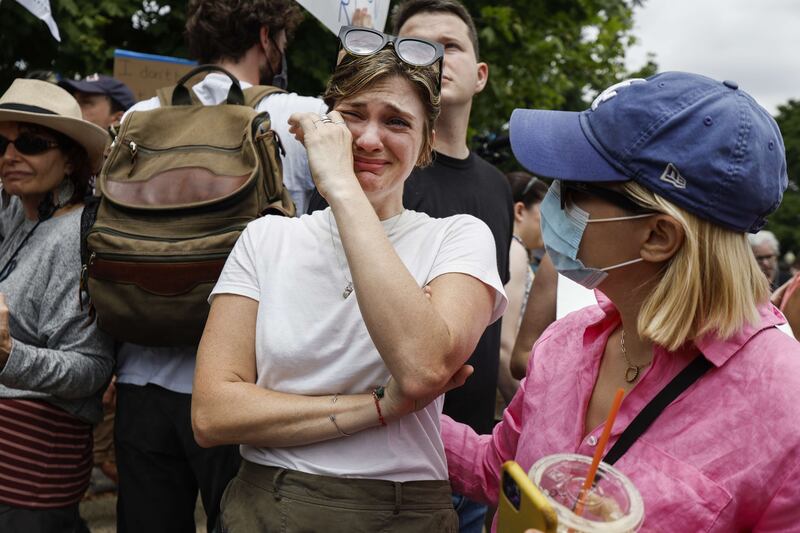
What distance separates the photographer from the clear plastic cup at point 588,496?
3.85 ft

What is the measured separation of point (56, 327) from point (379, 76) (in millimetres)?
1447

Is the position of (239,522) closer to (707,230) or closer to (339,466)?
(339,466)

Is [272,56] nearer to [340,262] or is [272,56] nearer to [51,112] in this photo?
[51,112]

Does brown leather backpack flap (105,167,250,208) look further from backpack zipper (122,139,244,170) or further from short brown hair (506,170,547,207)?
short brown hair (506,170,547,207)

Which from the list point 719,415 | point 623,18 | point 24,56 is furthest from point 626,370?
point 623,18

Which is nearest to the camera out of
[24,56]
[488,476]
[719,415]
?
[719,415]

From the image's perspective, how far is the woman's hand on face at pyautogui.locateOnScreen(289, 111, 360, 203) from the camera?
5.85ft

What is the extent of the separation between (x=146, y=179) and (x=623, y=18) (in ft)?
30.8

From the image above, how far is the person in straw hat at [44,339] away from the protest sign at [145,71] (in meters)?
1.57

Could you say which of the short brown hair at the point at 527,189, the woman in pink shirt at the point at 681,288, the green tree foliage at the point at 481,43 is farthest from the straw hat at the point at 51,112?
the green tree foliage at the point at 481,43

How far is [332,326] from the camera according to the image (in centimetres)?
182

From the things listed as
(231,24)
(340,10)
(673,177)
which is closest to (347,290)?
(673,177)

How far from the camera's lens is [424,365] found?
65.5 inches

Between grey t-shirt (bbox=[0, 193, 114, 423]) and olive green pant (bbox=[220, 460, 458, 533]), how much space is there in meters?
1.05
